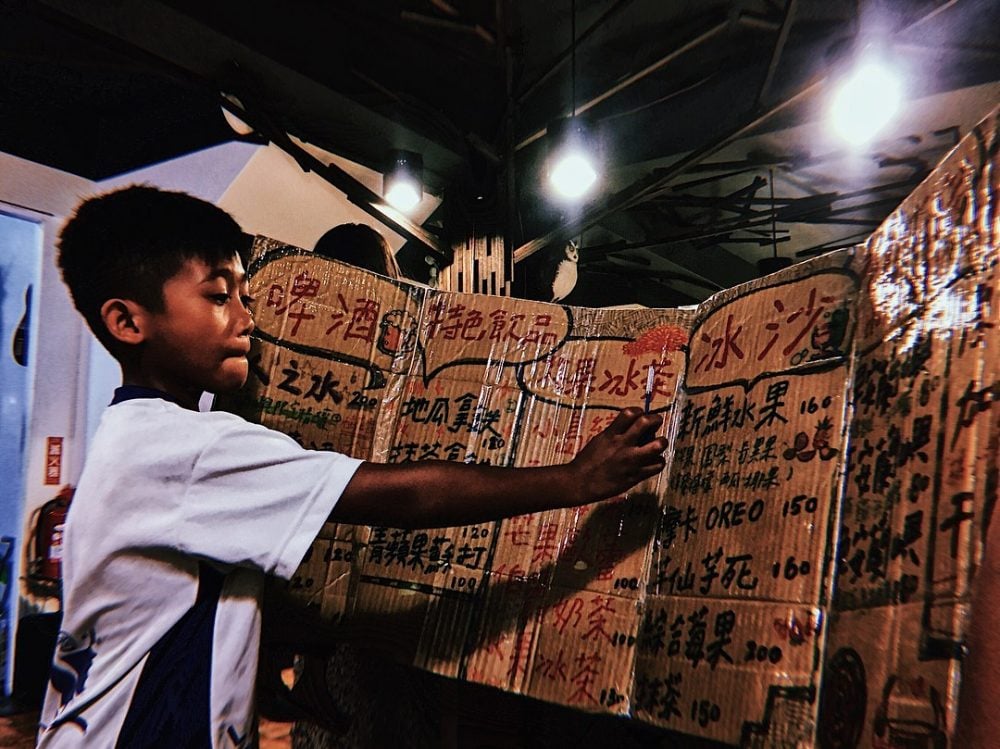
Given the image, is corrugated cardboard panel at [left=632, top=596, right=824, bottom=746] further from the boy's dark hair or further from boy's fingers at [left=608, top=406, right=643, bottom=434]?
the boy's dark hair

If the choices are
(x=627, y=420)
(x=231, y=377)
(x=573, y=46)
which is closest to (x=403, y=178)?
(x=573, y=46)

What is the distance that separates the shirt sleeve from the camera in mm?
1111

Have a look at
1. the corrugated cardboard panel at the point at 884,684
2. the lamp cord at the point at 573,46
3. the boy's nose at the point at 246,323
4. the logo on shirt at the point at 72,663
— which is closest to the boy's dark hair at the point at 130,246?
the boy's nose at the point at 246,323

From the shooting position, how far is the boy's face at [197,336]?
1345mm

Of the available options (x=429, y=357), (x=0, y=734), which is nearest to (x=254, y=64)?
(x=429, y=357)

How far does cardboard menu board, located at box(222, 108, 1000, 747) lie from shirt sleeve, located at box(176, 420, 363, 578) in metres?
0.47

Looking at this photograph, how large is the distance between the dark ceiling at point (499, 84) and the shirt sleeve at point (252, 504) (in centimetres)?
272

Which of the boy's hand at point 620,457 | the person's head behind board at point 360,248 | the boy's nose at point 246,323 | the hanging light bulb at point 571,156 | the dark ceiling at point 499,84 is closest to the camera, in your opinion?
the boy's hand at point 620,457

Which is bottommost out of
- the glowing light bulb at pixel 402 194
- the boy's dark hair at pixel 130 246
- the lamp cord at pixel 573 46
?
the boy's dark hair at pixel 130 246

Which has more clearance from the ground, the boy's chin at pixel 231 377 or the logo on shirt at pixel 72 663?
the boy's chin at pixel 231 377

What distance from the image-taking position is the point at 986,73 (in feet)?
13.1

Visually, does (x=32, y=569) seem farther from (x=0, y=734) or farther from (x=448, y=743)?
(x=448, y=743)

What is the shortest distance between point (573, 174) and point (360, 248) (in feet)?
5.30

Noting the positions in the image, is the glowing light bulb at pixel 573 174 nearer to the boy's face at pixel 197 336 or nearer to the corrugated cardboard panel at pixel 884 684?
the boy's face at pixel 197 336
